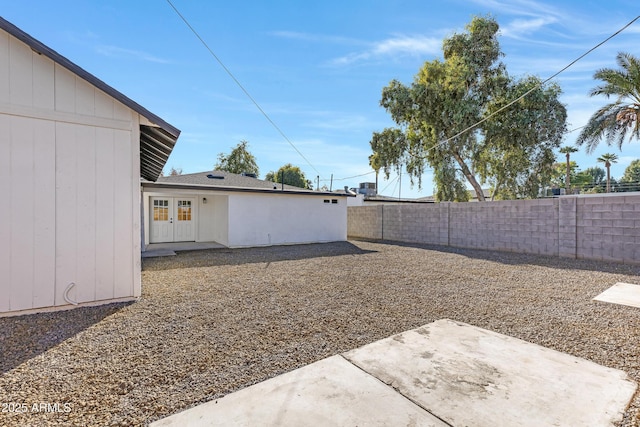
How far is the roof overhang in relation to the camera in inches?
144

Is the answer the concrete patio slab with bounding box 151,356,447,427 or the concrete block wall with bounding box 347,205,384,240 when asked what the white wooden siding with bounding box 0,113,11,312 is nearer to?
the concrete patio slab with bounding box 151,356,447,427

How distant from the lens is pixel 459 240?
11.4 m

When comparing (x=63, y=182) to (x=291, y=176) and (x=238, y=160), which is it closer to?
(x=291, y=176)

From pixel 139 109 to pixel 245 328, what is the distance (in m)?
3.53

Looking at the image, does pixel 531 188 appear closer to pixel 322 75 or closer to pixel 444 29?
pixel 444 29

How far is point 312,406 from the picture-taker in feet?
6.74

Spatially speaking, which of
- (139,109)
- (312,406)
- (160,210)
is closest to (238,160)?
(160,210)

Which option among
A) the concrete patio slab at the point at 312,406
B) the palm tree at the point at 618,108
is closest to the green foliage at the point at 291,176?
the palm tree at the point at 618,108

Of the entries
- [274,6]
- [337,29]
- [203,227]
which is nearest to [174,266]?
[203,227]

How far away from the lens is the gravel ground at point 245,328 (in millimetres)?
2203

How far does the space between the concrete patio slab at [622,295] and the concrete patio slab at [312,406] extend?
14.9 ft

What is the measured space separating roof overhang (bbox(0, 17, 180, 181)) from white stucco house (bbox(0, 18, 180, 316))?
1cm

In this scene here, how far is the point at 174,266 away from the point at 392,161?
1373cm

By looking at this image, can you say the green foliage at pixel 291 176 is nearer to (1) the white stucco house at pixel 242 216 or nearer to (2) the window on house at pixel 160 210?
(1) the white stucco house at pixel 242 216
